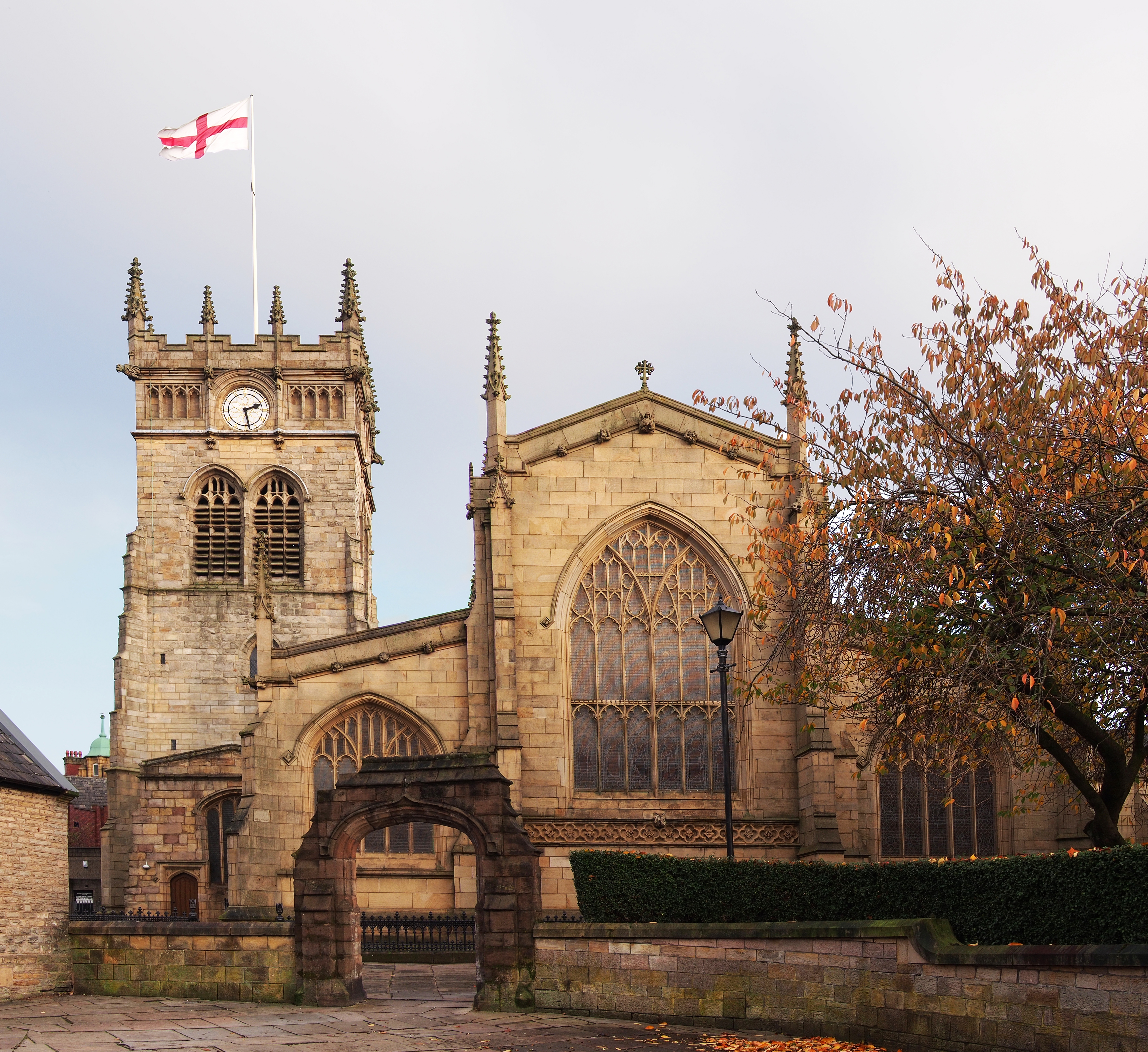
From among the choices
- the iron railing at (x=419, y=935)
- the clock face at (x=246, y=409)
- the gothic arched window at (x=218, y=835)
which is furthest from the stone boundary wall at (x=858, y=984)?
the clock face at (x=246, y=409)

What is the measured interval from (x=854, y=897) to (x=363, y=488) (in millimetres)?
39287

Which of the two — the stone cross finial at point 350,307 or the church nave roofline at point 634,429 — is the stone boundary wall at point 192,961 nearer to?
the church nave roofline at point 634,429

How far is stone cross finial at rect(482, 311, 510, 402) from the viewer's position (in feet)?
90.7

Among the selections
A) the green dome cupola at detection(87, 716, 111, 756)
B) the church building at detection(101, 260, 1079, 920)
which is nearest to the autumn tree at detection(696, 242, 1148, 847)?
the church building at detection(101, 260, 1079, 920)

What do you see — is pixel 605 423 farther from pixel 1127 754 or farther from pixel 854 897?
pixel 854 897

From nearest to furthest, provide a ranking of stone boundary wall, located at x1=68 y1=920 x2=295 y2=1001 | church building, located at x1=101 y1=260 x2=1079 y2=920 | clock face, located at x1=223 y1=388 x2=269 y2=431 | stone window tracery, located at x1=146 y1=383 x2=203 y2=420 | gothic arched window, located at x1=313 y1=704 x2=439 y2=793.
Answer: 1. stone boundary wall, located at x1=68 y1=920 x2=295 y2=1001
2. church building, located at x1=101 y1=260 x2=1079 y2=920
3. gothic arched window, located at x1=313 y1=704 x2=439 y2=793
4. stone window tracery, located at x1=146 y1=383 x2=203 y2=420
5. clock face, located at x1=223 y1=388 x2=269 y2=431

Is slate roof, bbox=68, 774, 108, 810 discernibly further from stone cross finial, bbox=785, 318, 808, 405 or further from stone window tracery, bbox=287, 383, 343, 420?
stone cross finial, bbox=785, 318, 808, 405

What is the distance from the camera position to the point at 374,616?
5191 centimetres

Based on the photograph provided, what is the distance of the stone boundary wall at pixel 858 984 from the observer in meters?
11.6

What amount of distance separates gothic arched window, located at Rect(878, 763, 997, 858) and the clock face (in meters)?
28.5

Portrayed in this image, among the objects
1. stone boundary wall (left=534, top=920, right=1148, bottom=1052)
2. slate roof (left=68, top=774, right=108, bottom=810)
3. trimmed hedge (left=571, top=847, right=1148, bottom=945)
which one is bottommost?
slate roof (left=68, top=774, right=108, bottom=810)

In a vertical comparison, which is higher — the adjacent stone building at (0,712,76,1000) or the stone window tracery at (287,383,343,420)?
the stone window tracery at (287,383,343,420)

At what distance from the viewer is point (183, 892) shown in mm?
40531

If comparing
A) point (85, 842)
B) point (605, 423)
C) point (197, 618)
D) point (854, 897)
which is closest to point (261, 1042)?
point (854, 897)
